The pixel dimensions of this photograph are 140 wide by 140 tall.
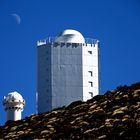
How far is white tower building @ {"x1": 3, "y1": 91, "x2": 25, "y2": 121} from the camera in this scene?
10512 centimetres

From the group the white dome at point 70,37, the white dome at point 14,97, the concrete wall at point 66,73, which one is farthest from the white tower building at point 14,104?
the white dome at point 70,37

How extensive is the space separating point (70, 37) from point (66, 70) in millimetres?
7586

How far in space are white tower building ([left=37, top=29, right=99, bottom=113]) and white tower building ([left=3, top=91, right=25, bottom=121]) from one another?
58567 millimetres

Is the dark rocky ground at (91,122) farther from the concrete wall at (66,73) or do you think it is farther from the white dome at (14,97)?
the concrete wall at (66,73)

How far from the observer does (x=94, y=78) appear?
179750mm

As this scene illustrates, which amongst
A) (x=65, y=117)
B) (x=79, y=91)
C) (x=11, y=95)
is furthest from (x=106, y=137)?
(x=79, y=91)

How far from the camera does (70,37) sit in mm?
177500

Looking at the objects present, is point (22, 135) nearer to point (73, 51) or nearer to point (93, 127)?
point (93, 127)

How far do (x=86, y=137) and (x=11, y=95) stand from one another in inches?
2681

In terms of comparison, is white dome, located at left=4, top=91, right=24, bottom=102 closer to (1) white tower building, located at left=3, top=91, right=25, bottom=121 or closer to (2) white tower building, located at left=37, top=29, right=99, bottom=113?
(1) white tower building, located at left=3, top=91, right=25, bottom=121

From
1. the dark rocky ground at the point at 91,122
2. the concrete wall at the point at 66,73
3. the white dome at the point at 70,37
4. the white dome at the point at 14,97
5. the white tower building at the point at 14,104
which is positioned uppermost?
the white dome at the point at 70,37

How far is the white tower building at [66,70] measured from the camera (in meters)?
169

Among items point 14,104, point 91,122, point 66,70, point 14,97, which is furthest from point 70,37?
point 91,122

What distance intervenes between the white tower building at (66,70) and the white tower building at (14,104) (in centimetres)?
5857
